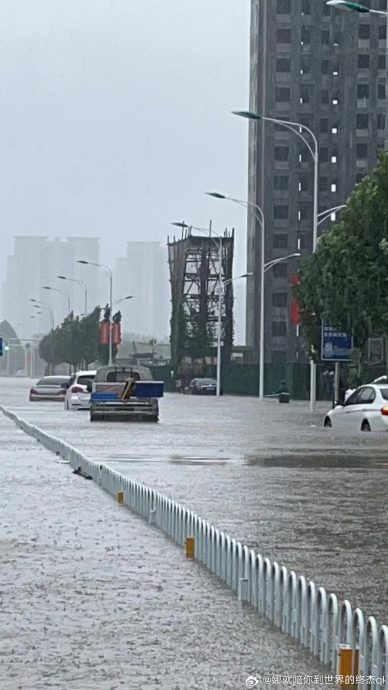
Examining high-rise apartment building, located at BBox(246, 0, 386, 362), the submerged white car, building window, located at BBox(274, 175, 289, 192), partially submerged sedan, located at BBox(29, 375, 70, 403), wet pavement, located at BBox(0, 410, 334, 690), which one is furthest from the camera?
building window, located at BBox(274, 175, 289, 192)

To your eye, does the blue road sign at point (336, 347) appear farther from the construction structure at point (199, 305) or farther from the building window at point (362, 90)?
the building window at point (362, 90)

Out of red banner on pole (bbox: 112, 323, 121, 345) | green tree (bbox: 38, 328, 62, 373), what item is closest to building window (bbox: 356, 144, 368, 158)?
red banner on pole (bbox: 112, 323, 121, 345)

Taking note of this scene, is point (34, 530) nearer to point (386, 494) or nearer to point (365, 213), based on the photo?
point (386, 494)

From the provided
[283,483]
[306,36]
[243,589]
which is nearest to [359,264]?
[283,483]

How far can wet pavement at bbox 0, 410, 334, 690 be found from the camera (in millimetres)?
8484

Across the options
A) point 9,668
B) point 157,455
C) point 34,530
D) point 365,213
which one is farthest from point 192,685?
point 365,213

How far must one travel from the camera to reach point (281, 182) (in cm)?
13700

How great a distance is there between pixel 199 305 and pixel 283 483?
338 ft

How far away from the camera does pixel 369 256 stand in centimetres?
4838

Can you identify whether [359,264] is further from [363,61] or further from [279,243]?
[363,61]

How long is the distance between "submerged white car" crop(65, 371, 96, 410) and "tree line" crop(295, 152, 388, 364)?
855 centimetres

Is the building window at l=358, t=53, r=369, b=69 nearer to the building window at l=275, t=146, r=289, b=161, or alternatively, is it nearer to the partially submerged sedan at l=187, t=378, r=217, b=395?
the building window at l=275, t=146, r=289, b=161

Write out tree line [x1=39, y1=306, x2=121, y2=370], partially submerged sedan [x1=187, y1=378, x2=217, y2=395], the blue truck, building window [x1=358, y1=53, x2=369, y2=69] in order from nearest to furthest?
the blue truck, partially submerged sedan [x1=187, y1=378, x2=217, y2=395], building window [x1=358, y1=53, x2=369, y2=69], tree line [x1=39, y1=306, x2=121, y2=370]

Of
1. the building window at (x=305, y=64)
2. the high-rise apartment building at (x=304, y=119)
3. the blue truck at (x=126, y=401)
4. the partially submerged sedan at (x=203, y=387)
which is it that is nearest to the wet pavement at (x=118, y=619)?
the blue truck at (x=126, y=401)
